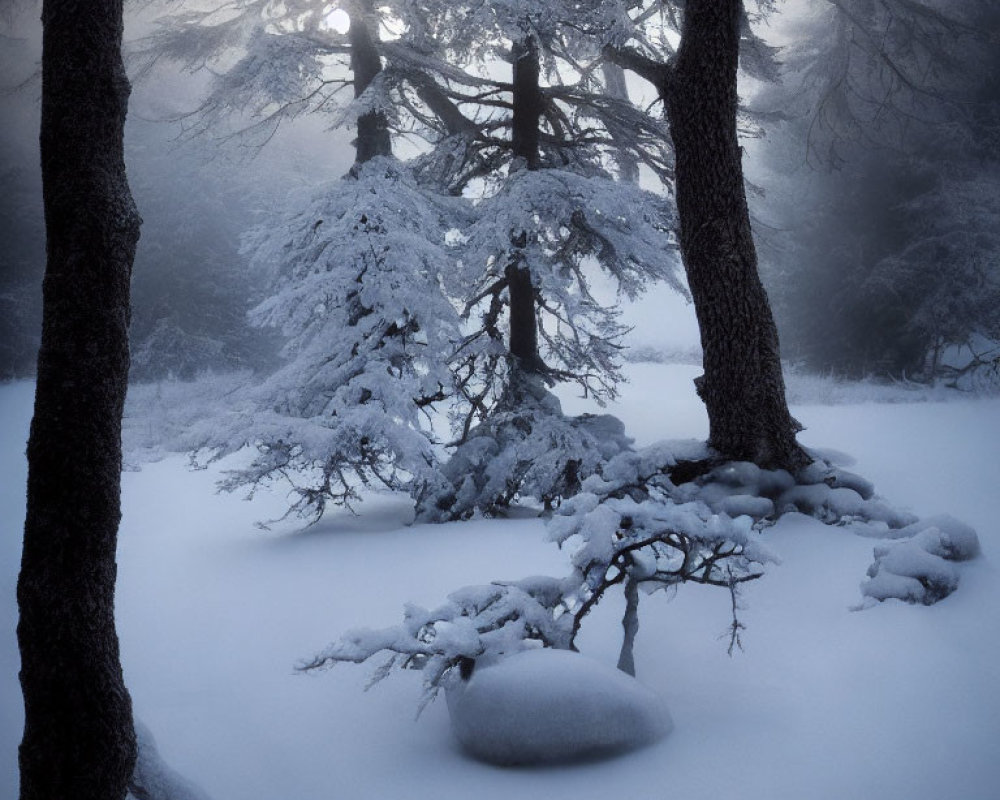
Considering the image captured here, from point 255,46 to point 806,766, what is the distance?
24.9 ft

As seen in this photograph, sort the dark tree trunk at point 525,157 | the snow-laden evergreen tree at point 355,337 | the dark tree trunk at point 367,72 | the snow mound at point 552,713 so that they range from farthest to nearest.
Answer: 1. the dark tree trunk at point 525,157
2. the dark tree trunk at point 367,72
3. the snow-laden evergreen tree at point 355,337
4. the snow mound at point 552,713

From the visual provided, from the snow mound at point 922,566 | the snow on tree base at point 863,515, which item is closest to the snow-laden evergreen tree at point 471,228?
the snow on tree base at point 863,515

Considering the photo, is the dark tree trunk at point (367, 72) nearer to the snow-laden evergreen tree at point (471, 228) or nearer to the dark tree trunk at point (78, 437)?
the snow-laden evergreen tree at point (471, 228)

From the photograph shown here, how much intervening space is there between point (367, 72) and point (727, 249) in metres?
4.87

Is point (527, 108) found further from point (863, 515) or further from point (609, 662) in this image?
point (609, 662)

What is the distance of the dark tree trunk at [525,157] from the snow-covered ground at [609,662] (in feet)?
7.35

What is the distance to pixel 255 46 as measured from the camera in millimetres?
7398

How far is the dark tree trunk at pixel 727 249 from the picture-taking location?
5.25 meters

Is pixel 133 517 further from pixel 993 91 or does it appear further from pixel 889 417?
pixel 993 91

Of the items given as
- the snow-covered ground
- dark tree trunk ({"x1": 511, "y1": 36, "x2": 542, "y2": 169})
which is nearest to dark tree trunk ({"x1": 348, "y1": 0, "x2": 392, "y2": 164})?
dark tree trunk ({"x1": 511, "y1": 36, "x2": 542, "y2": 169})

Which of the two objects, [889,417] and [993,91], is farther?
[993,91]

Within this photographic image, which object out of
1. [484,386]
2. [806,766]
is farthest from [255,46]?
[806,766]

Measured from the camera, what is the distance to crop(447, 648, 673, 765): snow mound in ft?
9.85

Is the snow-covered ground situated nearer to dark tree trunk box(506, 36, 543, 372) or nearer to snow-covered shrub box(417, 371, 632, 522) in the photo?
snow-covered shrub box(417, 371, 632, 522)
